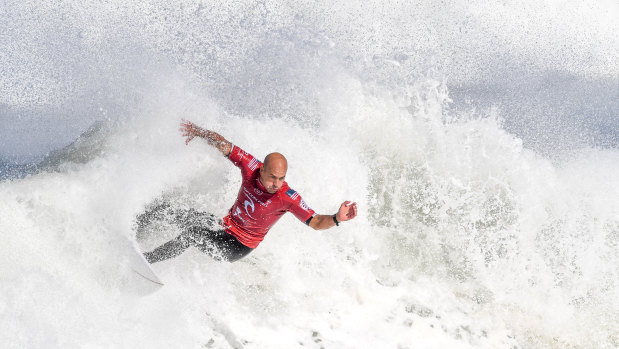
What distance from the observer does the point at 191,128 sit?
4438 mm

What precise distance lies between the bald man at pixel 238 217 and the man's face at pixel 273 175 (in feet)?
0.04

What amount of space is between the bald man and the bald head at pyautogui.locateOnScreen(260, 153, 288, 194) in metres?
0.02

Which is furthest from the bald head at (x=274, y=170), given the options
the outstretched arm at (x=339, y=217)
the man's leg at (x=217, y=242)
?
the man's leg at (x=217, y=242)

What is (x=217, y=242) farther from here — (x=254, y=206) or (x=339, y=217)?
(x=339, y=217)

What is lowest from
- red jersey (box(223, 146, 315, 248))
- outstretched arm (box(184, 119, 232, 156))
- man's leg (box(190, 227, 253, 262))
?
man's leg (box(190, 227, 253, 262))

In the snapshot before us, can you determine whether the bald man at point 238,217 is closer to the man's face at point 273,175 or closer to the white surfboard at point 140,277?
the man's face at point 273,175

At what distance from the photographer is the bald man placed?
418 centimetres

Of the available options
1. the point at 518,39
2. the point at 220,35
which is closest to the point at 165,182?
the point at 220,35

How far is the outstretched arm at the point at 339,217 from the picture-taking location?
3.80m

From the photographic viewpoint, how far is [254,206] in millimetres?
4297

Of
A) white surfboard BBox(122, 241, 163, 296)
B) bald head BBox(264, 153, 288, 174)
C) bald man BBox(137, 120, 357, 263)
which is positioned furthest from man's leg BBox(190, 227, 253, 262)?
bald head BBox(264, 153, 288, 174)

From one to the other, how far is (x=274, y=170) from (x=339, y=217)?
0.69 metres

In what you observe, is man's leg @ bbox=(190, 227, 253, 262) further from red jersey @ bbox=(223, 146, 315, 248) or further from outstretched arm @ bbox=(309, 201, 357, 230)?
outstretched arm @ bbox=(309, 201, 357, 230)

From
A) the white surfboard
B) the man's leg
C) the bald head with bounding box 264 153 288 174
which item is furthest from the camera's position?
the man's leg
